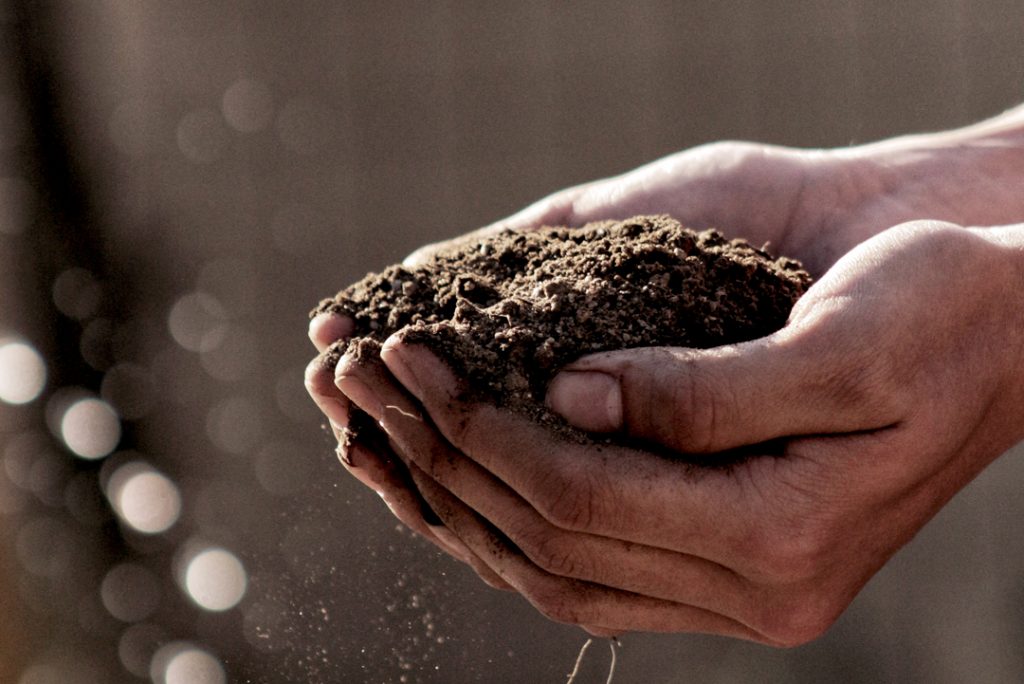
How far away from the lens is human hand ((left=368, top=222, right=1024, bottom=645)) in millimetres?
1275

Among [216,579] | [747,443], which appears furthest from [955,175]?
[216,579]

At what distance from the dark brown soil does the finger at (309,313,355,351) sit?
0.02 meters

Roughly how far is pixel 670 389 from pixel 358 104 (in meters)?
2.57

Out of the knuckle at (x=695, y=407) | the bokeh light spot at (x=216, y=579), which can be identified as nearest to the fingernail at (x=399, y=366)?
the knuckle at (x=695, y=407)

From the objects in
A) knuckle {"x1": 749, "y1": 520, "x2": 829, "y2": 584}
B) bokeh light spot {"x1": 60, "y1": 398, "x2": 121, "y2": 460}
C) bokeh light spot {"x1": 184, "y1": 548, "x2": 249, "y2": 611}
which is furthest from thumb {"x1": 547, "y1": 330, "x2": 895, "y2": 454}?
bokeh light spot {"x1": 60, "y1": 398, "x2": 121, "y2": 460}

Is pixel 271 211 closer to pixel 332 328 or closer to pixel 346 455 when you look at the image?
pixel 332 328

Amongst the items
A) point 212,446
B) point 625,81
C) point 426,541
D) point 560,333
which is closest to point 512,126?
point 625,81

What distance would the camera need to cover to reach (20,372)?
354 centimetres

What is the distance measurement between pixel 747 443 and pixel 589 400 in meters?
0.24

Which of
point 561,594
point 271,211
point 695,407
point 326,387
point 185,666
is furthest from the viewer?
point 271,211

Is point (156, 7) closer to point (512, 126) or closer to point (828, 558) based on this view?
point (512, 126)

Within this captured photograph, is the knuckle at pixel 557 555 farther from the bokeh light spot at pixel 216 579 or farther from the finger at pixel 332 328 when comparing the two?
the bokeh light spot at pixel 216 579

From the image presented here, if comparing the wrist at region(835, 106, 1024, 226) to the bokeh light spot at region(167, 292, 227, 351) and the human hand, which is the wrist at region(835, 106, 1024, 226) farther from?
the bokeh light spot at region(167, 292, 227, 351)

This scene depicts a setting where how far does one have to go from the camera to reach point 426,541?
1893 mm
